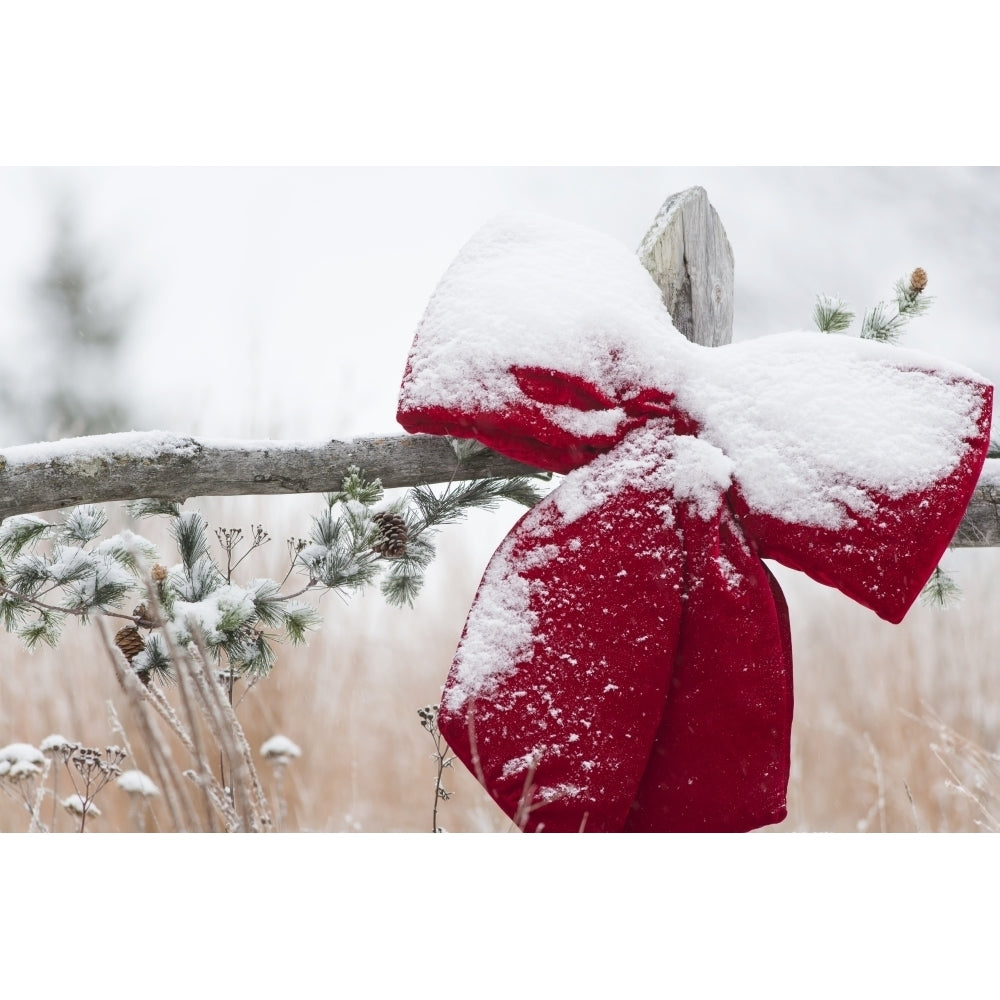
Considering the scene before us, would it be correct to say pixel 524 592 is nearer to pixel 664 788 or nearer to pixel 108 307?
pixel 664 788

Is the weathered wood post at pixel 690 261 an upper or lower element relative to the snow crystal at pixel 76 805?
upper

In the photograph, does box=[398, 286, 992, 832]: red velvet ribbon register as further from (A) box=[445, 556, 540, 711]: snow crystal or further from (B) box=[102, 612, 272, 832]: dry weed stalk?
(B) box=[102, 612, 272, 832]: dry weed stalk

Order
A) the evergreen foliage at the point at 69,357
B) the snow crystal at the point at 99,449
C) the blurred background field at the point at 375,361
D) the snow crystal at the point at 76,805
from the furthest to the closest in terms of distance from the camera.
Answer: the evergreen foliage at the point at 69,357 < the blurred background field at the point at 375,361 < the snow crystal at the point at 76,805 < the snow crystal at the point at 99,449

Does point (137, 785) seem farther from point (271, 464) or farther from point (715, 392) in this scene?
point (715, 392)

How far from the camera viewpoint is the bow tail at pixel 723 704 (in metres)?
0.64

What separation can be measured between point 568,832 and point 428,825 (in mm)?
428

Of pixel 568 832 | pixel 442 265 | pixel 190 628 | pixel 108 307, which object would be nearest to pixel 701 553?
pixel 568 832

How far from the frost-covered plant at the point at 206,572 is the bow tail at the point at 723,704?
0.20 metres

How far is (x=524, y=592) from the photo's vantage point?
65 cm

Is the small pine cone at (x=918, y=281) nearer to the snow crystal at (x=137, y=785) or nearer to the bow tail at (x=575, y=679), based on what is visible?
the bow tail at (x=575, y=679)

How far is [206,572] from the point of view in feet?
2.56

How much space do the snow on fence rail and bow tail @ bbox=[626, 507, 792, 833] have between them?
192 mm

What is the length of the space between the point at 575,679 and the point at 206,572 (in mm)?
352

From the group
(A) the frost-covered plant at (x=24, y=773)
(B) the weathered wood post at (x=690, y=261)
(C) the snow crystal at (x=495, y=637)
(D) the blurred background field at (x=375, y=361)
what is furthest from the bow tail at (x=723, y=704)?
(A) the frost-covered plant at (x=24, y=773)
